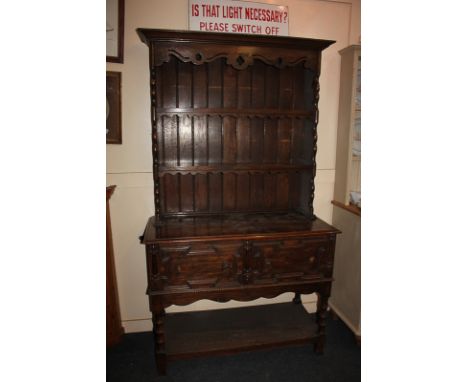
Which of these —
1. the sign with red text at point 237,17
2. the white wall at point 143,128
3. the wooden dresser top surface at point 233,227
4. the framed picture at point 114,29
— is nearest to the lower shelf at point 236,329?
the white wall at point 143,128

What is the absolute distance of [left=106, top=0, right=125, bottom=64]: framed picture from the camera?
79.1 inches

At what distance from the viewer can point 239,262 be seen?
1.97 m

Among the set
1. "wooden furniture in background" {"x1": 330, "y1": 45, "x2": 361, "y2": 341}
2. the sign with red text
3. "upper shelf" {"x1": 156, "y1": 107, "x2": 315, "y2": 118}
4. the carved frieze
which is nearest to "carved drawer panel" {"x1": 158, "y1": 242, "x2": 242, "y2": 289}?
"upper shelf" {"x1": 156, "y1": 107, "x2": 315, "y2": 118}

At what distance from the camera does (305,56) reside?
208cm

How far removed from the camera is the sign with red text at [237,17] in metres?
2.13

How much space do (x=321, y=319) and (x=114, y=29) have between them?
8.60 feet

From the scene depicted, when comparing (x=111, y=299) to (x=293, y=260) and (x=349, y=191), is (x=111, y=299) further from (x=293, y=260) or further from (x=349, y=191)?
(x=349, y=191)

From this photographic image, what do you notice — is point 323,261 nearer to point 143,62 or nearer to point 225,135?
point 225,135

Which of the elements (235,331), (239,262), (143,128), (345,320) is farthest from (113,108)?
A: (345,320)

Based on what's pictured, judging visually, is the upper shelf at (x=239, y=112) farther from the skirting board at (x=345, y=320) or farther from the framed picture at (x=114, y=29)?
the skirting board at (x=345, y=320)

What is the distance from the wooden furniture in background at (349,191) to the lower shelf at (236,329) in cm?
38

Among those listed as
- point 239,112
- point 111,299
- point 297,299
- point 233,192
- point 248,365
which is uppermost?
point 239,112
